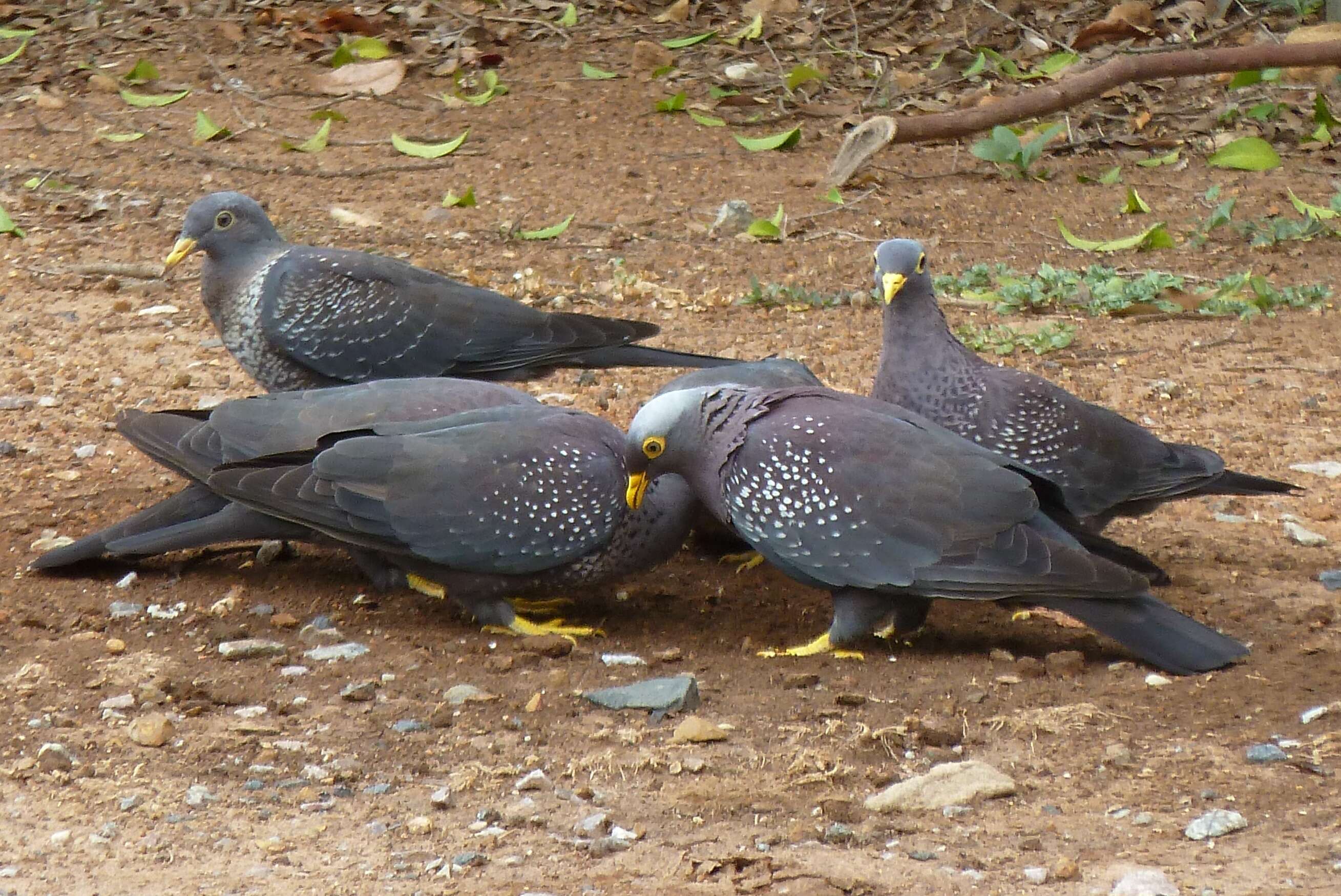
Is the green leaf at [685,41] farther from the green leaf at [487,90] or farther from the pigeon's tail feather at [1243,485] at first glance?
the pigeon's tail feather at [1243,485]

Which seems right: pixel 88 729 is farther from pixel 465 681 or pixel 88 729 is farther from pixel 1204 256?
pixel 1204 256

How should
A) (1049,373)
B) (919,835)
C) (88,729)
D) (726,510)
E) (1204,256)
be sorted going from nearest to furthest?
(919,835), (88,729), (726,510), (1049,373), (1204,256)

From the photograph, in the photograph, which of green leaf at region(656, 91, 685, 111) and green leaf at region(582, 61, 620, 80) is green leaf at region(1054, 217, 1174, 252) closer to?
green leaf at region(656, 91, 685, 111)

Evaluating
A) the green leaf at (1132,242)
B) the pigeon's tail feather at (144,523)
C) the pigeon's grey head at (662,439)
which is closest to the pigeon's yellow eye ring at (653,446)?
the pigeon's grey head at (662,439)

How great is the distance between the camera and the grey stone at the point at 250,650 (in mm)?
3590

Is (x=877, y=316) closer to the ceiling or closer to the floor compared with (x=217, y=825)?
closer to the floor

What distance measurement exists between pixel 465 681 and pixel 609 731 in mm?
445

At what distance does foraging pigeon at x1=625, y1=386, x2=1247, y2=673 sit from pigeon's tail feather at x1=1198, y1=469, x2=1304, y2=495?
0.57m

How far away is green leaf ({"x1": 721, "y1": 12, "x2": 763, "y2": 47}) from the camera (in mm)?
9281

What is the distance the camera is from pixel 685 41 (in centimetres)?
933

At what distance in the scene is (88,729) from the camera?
312 centimetres

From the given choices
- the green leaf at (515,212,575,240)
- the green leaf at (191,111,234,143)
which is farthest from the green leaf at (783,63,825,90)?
the green leaf at (191,111,234,143)

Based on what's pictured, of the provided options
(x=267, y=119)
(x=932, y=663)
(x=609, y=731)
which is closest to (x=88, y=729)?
(x=609, y=731)

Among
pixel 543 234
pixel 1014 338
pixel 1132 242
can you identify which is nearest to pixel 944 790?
pixel 1014 338
